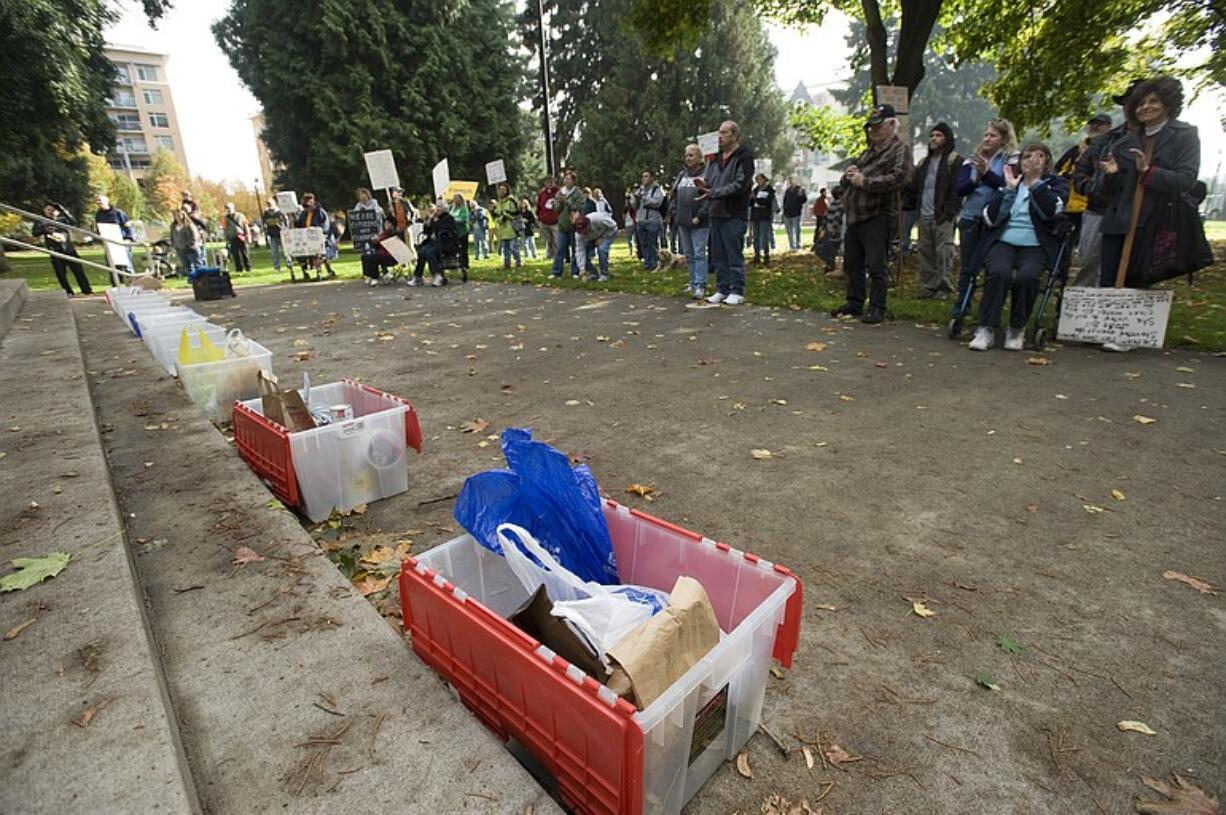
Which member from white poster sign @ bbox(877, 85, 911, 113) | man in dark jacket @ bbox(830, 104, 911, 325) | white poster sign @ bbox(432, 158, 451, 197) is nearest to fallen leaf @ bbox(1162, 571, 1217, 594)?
man in dark jacket @ bbox(830, 104, 911, 325)

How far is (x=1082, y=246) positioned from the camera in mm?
6867

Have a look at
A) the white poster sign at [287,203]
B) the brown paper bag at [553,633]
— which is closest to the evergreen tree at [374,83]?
the white poster sign at [287,203]

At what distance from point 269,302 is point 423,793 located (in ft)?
38.8

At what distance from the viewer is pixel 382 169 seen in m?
14.2

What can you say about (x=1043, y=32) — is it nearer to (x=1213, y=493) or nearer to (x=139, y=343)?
(x=1213, y=493)

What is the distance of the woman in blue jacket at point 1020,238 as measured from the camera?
5.29m

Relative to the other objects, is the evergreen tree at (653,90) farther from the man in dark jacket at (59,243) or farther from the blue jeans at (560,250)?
the man in dark jacket at (59,243)

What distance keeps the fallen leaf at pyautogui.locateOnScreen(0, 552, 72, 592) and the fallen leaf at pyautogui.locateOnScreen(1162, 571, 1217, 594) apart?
13.1 ft

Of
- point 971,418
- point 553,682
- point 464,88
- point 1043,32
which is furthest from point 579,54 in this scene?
point 553,682

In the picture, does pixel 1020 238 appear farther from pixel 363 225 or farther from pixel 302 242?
pixel 302 242

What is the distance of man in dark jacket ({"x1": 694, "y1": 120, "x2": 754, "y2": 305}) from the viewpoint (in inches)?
317

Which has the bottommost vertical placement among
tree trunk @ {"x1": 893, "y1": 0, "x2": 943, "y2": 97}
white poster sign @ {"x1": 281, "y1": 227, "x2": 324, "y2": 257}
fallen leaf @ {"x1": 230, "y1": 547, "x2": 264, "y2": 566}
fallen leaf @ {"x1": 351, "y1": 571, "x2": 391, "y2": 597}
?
fallen leaf @ {"x1": 351, "y1": 571, "x2": 391, "y2": 597}

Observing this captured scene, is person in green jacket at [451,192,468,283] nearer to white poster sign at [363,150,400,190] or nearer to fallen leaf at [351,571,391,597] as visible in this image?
white poster sign at [363,150,400,190]

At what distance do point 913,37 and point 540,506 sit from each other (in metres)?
13.4
